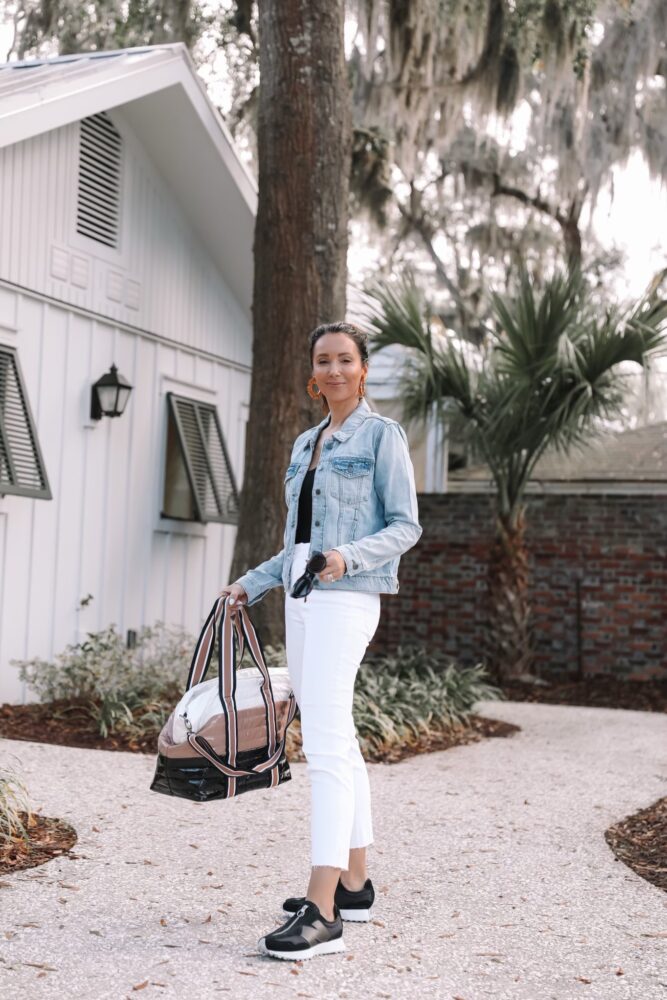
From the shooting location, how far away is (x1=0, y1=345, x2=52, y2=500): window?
8.52 metres

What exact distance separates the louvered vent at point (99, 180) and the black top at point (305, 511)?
617cm

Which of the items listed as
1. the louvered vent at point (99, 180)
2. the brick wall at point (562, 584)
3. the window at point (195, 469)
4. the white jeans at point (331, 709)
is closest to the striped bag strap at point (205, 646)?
the white jeans at point (331, 709)

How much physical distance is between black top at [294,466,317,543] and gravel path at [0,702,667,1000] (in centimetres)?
122

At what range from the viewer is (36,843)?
477 centimetres

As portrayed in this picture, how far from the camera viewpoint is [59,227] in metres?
9.18

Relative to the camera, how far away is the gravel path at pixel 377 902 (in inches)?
134

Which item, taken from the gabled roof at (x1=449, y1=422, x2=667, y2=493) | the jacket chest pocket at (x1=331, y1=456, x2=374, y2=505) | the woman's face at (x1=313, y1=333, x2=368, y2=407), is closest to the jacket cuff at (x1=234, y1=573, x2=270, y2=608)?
the jacket chest pocket at (x1=331, y1=456, x2=374, y2=505)

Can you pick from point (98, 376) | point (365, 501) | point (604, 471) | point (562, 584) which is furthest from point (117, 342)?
point (604, 471)

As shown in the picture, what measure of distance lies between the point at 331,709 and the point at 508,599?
8055 millimetres

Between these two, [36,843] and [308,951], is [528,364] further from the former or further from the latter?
[308,951]

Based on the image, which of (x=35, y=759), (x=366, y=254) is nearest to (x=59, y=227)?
(x=35, y=759)

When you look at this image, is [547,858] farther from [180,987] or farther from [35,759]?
[35,759]

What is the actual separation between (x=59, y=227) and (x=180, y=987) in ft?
22.8

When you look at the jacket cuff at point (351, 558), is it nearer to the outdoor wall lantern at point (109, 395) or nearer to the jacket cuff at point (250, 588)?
the jacket cuff at point (250, 588)
